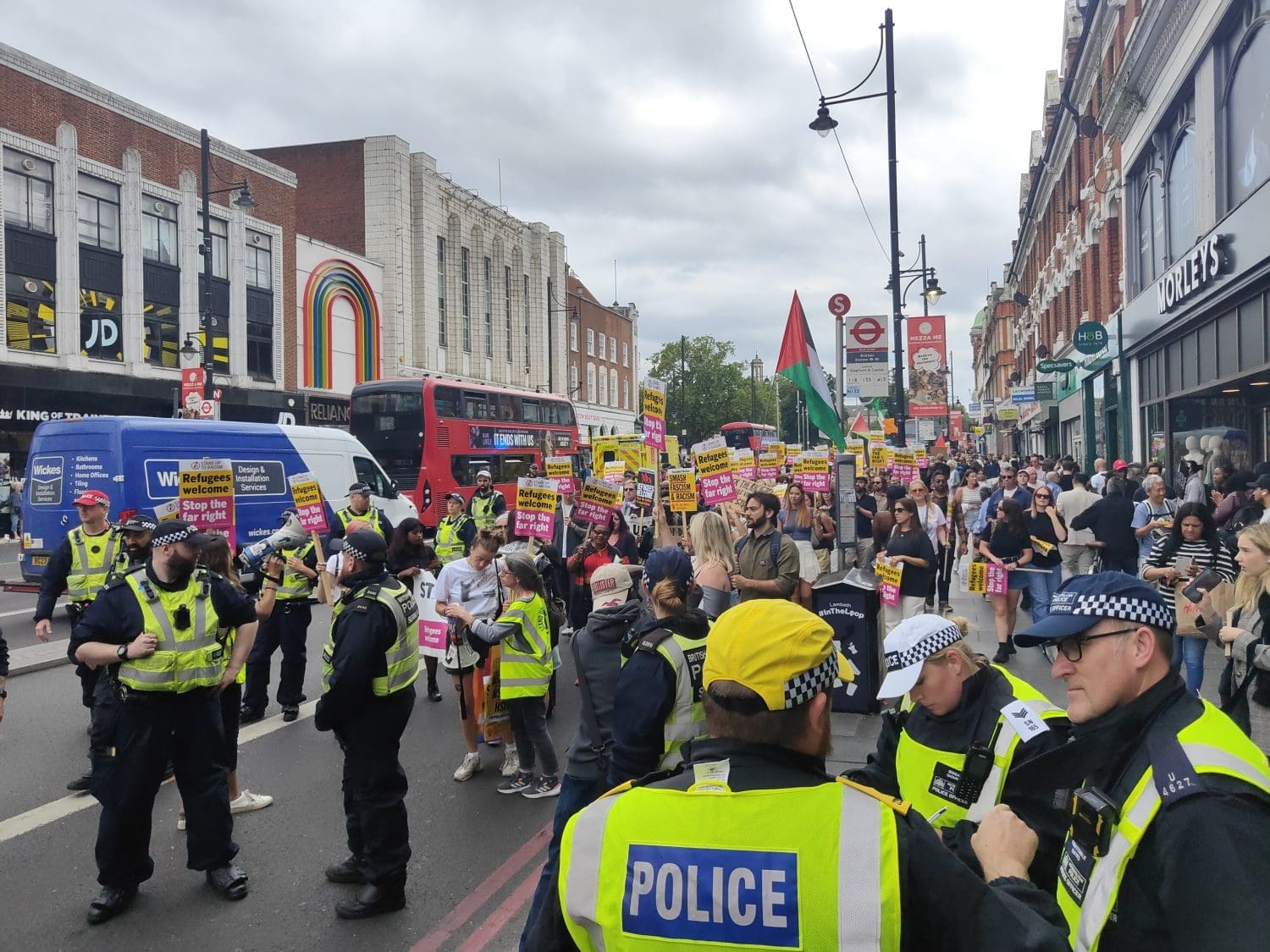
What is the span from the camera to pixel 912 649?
2896 millimetres

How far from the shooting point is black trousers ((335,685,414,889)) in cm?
449

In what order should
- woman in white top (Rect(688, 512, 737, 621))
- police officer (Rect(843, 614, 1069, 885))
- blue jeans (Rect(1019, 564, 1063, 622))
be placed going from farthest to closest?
1. blue jeans (Rect(1019, 564, 1063, 622))
2. woman in white top (Rect(688, 512, 737, 621))
3. police officer (Rect(843, 614, 1069, 885))

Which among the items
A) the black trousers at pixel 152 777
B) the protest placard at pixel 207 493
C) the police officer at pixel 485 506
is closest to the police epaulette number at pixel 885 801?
the black trousers at pixel 152 777

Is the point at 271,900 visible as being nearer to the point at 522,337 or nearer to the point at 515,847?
the point at 515,847

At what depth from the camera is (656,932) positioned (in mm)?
1692

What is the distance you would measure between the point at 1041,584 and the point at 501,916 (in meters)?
6.72

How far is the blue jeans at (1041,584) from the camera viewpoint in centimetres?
911

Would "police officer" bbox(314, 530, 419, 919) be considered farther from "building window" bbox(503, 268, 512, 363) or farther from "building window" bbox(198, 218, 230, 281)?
"building window" bbox(503, 268, 512, 363)

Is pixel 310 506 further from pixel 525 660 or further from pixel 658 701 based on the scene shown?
pixel 658 701

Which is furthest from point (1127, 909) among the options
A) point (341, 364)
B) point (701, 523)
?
point (341, 364)

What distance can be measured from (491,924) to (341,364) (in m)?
35.6

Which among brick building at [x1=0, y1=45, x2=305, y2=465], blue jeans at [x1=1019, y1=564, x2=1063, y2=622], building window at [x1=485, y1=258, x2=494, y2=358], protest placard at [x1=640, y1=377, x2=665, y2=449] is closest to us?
blue jeans at [x1=1019, y1=564, x2=1063, y2=622]

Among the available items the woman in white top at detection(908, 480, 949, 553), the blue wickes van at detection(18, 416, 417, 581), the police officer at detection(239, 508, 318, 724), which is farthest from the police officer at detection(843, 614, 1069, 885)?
the blue wickes van at detection(18, 416, 417, 581)

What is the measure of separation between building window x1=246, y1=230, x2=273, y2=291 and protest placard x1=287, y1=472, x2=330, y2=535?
2713 centimetres
